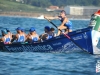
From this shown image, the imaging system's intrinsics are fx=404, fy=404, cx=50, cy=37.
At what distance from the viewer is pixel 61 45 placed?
709 inches

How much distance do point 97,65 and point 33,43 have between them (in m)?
4.10

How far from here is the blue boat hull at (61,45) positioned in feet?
57.2

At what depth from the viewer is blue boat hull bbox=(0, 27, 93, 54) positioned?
17.4 m

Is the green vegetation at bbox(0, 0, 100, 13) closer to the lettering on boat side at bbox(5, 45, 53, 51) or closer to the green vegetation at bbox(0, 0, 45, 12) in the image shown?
the green vegetation at bbox(0, 0, 45, 12)

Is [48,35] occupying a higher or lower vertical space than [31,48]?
higher

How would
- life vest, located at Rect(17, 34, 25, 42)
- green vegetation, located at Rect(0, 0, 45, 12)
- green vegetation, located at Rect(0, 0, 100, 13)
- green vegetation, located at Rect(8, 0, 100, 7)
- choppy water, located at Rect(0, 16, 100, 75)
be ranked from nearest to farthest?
1. choppy water, located at Rect(0, 16, 100, 75)
2. life vest, located at Rect(17, 34, 25, 42)
3. green vegetation, located at Rect(0, 0, 45, 12)
4. green vegetation, located at Rect(0, 0, 100, 13)
5. green vegetation, located at Rect(8, 0, 100, 7)

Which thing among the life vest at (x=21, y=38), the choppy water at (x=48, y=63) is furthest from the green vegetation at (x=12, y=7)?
the choppy water at (x=48, y=63)

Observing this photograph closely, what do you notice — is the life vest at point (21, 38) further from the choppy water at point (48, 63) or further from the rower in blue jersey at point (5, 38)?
the choppy water at point (48, 63)

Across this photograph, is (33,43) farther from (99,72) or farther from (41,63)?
(99,72)

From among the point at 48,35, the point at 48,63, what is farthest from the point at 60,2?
the point at 48,63

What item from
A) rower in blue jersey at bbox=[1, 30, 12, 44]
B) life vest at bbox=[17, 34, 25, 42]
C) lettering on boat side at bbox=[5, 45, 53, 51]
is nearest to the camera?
lettering on boat side at bbox=[5, 45, 53, 51]

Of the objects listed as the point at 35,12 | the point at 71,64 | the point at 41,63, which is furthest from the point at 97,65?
the point at 35,12

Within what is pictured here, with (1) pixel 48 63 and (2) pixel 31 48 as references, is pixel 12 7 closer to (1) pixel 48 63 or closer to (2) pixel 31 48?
(2) pixel 31 48

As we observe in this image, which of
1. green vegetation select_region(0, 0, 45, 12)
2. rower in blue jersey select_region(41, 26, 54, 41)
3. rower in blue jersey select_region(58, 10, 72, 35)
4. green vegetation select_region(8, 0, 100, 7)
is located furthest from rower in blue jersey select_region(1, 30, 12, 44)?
green vegetation select_region(8, 0, 100, 7)
